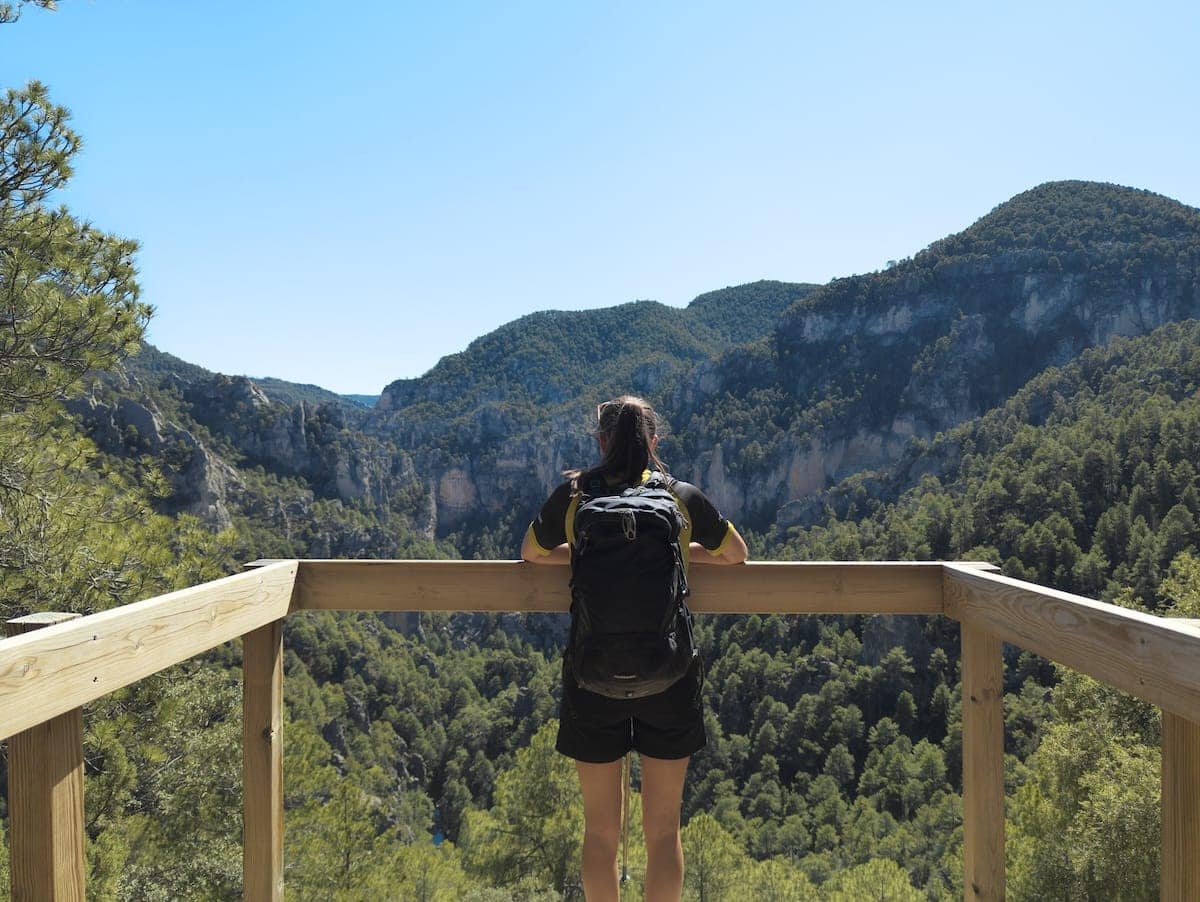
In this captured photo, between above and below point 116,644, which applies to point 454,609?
below

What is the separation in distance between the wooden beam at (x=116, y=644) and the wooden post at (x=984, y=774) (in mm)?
1780

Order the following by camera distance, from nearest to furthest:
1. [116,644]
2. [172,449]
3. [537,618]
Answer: [116,644]
[172,449]
[537,618]

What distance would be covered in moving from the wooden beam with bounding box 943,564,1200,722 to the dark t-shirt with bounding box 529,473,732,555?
65 cm

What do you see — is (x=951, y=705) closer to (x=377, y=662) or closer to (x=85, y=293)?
(x=377, y=662)

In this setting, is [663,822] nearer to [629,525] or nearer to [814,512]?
[629,525]

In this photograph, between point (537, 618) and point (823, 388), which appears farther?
point (823, 388)

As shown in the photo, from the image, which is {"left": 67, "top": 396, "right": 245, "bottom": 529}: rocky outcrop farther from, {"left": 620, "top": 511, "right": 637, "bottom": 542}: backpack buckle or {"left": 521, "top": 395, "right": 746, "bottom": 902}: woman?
{"left": 620, "top": 511, "right": 637, "bottom": 542}: backpack buckle

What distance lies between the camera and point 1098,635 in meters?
1.43

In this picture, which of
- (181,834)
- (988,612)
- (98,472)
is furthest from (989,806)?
(181,834)

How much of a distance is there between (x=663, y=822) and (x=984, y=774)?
2.62 feet

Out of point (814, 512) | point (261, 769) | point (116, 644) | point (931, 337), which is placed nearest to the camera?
point (116, 644)

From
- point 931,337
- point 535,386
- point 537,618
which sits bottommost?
point 537,618

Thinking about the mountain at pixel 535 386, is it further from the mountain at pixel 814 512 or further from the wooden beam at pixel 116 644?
the wooden beam at pixel 116 644

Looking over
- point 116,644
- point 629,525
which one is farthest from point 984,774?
point 116,644
